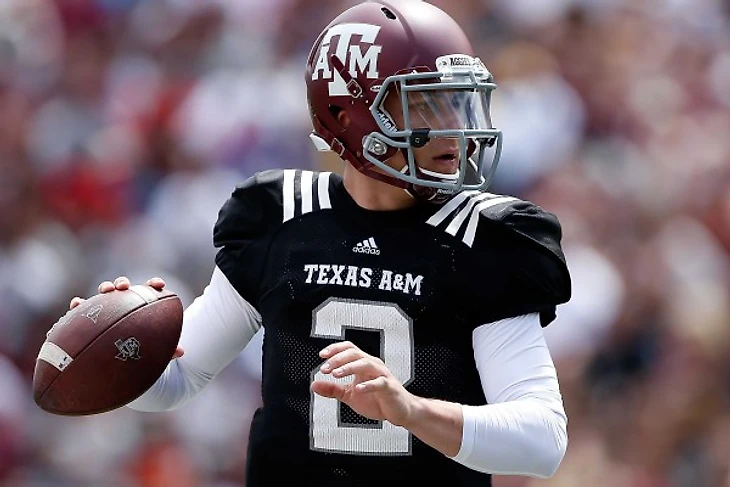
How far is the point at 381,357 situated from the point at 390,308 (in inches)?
3.6

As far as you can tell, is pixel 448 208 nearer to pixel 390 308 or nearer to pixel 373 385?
pixel 390 308

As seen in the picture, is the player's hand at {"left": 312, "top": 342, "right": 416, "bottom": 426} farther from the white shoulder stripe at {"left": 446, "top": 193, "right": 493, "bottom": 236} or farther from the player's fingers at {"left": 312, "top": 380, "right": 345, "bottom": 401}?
the white shoulder stripe at {"left": 446, "top": 193, "right": 493, "bottom": 236}

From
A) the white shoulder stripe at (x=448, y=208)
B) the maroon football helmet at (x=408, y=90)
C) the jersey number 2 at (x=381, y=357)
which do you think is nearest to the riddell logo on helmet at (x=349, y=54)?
the maroon football helmet at (x=408, y=90)

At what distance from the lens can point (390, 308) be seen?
8.34ft

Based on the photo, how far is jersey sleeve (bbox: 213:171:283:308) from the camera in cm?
273

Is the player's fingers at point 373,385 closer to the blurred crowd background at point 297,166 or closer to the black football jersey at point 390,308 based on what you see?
the black football jersey at point 390,308

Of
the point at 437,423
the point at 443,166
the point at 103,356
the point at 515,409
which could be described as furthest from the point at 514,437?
the point at 103,356

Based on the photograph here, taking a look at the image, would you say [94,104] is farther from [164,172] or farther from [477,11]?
[477,11]

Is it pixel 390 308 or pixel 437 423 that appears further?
pixel 390 308

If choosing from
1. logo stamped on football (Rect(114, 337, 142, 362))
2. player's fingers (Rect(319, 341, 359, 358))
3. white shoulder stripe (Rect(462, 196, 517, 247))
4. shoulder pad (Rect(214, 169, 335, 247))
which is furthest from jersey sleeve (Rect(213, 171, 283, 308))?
player's fingers (Rect(319, 341, 359, 358))

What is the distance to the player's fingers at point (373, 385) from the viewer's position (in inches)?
84.0

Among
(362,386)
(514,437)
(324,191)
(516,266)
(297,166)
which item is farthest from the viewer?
(297,166)

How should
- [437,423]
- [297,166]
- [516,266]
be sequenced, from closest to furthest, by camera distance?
[437,423] < [516,266] < [297,166]

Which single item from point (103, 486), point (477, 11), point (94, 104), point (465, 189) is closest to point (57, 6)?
point (94, 104)
